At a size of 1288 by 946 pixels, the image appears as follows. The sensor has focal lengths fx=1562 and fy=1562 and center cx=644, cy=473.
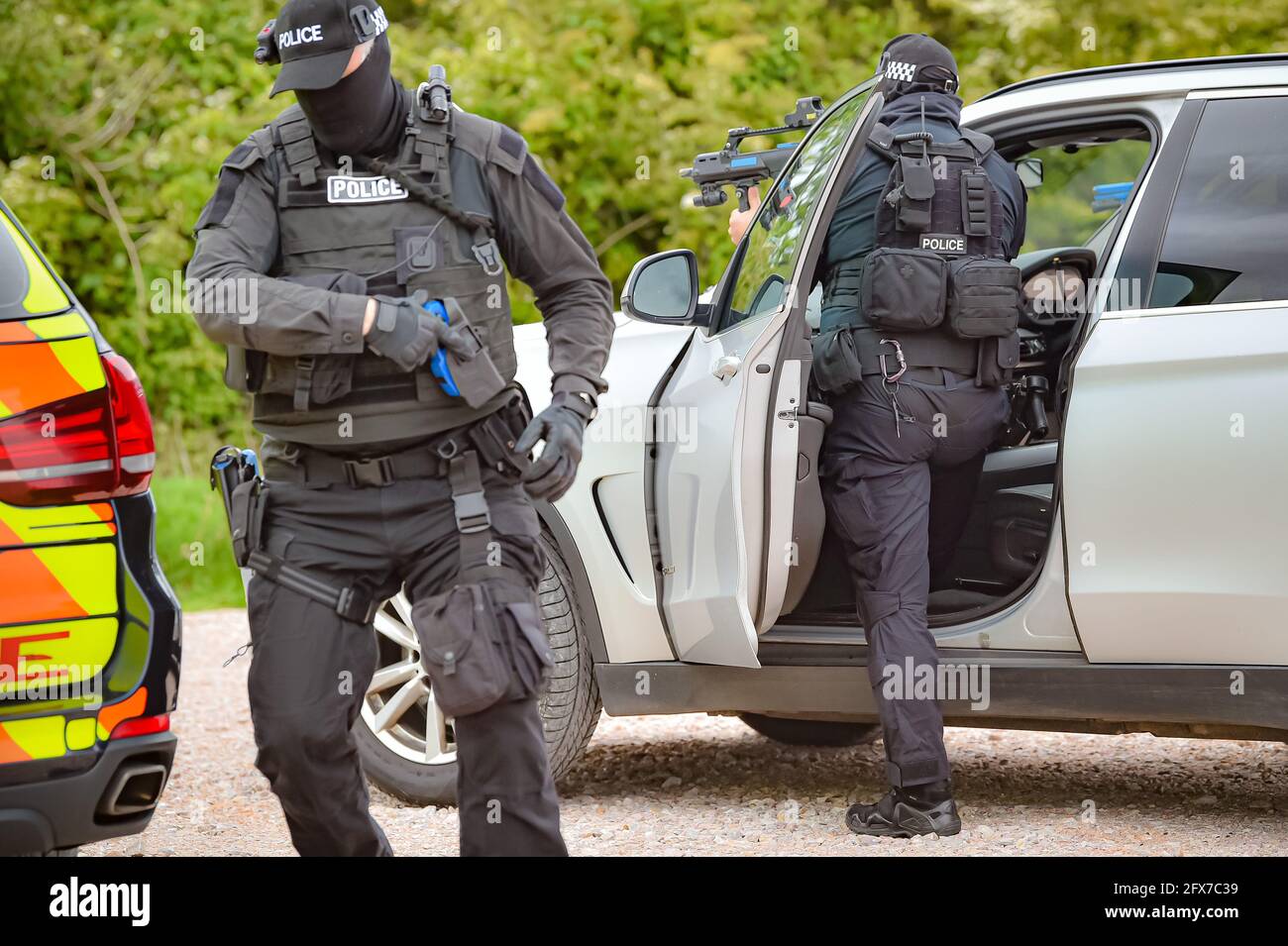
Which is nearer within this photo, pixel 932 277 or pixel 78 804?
pixel 78 804

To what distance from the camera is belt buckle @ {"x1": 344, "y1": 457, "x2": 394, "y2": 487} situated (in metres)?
3.00

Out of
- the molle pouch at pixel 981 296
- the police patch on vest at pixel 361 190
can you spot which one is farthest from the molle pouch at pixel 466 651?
the molle pouch at pixel 981 296

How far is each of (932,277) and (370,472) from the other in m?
1.65

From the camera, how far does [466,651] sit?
2906 millimetres

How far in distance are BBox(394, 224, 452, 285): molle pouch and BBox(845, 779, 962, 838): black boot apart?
75.2 inches

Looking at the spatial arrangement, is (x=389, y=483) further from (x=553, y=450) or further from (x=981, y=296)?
(x=981, y=296)

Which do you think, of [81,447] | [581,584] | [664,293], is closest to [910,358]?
[664,293]

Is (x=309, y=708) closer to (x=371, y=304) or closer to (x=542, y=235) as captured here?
(x=371, y=304)

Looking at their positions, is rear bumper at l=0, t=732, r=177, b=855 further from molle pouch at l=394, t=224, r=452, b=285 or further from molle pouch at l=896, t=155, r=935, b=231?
molle pouch at l=896, t=155, r=935, b=231

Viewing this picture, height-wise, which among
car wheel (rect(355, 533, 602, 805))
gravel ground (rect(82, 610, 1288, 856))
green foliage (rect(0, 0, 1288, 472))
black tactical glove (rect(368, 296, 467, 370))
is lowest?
gravel ground (rect(82, 610, 1288, 856))

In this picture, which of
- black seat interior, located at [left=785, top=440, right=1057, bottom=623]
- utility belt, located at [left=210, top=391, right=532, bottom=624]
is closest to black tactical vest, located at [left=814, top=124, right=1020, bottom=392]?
black seat interior, located at [left=785, top=440, right=1057, bottom=623]

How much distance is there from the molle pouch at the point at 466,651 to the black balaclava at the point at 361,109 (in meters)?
0.90

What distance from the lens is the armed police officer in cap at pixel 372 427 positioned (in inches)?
116

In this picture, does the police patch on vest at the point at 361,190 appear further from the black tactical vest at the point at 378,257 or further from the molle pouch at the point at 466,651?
the molle pouch at the point at 466,651
